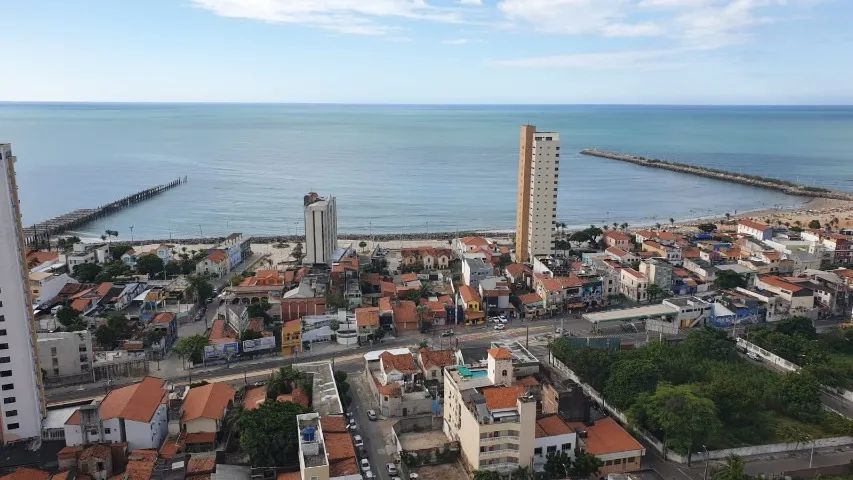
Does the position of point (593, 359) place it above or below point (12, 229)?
below

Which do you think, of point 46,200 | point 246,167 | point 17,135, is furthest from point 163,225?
point 17,135

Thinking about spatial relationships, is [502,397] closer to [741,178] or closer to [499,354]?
[499,354]

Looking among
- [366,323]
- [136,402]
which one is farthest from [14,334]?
[366,323]

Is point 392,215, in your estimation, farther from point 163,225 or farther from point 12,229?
point 12,229

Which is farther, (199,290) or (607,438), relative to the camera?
(199,290)

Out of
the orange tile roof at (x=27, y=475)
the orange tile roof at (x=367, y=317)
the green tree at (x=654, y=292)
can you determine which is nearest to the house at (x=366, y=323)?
the orange tile roof at (x=367, y=317)

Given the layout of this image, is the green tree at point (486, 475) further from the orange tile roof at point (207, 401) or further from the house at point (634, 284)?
the house at point (634, 284)

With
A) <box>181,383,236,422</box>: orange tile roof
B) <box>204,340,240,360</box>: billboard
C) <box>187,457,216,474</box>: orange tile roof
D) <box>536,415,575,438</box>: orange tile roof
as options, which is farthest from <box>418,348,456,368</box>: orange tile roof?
<box>187,457,216,474</box>: orange tile roof
